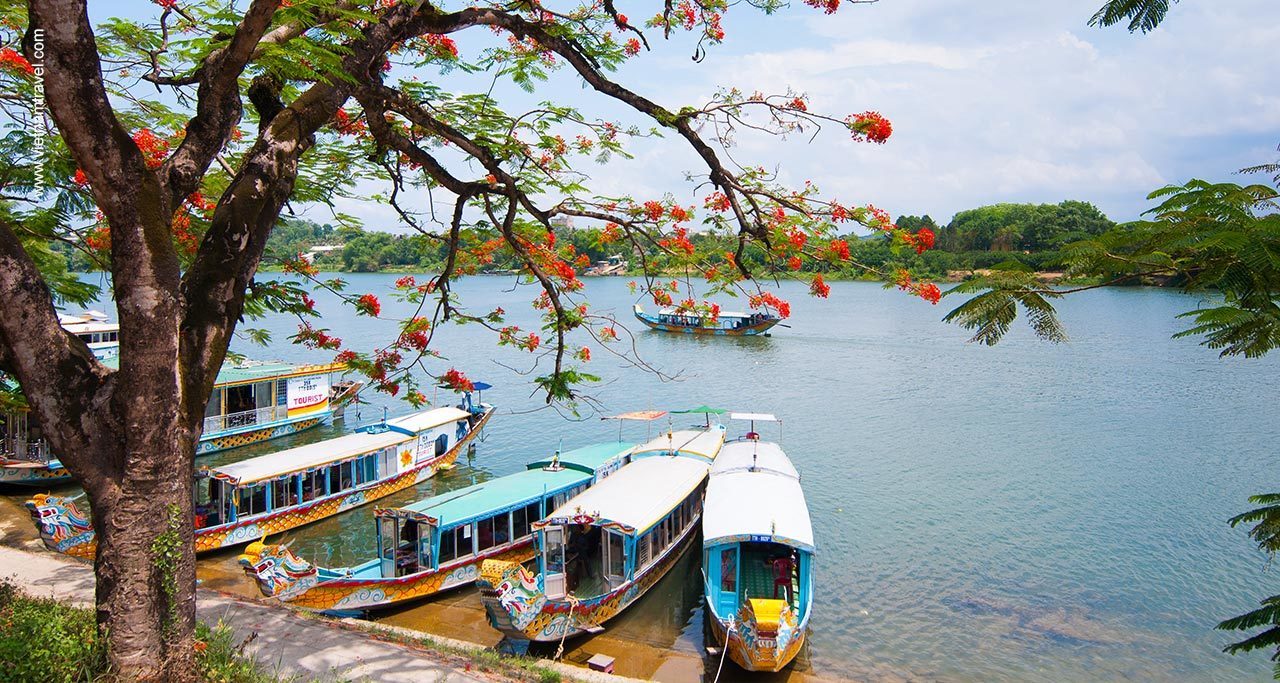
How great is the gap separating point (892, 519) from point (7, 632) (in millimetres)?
15559

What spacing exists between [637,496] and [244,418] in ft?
51.5

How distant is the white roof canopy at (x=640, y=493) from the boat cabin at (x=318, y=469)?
6326 mm

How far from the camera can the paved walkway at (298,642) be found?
7.50 metres

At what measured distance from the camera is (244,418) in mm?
23734

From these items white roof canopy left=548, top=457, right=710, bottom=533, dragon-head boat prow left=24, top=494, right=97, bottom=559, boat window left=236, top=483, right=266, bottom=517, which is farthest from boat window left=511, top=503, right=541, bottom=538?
dragon-head boat prow left=24, top=494, right=97, bottom=559

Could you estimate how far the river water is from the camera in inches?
482

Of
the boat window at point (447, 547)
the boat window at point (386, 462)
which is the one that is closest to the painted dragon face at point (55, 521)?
the boat window at point (386, 462)

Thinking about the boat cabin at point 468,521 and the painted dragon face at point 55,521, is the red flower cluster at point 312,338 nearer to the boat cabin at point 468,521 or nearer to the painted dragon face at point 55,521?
the boat cabin at point 468,521

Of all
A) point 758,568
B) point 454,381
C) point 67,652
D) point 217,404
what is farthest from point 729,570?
point 217,404

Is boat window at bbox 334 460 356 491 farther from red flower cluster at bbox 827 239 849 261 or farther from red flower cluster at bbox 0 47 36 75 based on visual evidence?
red flower cluster at bbox 827 239 849 261

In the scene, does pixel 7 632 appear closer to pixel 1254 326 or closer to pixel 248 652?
pixel 248 652

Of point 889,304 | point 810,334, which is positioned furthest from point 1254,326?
point 889,304

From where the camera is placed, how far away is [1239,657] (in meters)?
12.0

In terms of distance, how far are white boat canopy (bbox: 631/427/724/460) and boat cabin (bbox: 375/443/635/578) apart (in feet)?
6.44
